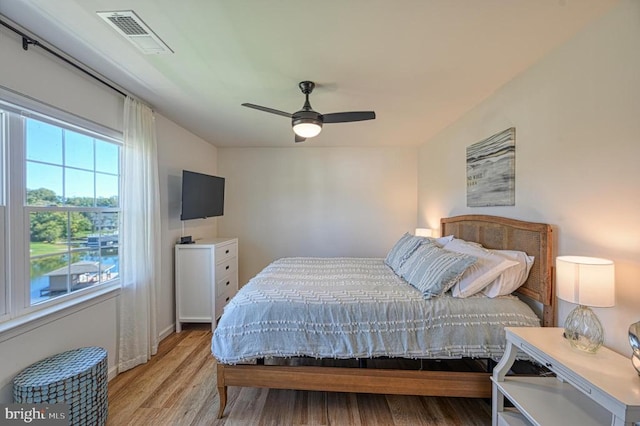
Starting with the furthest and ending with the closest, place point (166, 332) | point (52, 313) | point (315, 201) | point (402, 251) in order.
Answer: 1. point (315, 201)
2. point (166, 332)
3. point (402, 251)
4. point (52, 313)

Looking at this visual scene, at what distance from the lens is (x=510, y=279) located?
2029 millimetres

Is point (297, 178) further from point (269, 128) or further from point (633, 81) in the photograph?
point (633, 81)

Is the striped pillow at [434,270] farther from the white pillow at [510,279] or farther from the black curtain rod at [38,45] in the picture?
the black curtain rod at [38,45]

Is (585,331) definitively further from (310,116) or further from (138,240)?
(138,240)

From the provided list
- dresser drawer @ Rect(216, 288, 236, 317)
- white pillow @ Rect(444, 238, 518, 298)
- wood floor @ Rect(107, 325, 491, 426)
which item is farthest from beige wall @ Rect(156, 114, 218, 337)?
white pillow @ Rect(444, 238, 518, 298)

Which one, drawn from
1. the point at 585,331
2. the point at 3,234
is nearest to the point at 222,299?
the point at 3,234

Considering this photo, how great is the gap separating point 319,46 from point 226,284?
315 cm

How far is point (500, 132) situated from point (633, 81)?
1047 mm

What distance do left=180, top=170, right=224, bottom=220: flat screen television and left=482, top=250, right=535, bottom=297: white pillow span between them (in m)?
3.28

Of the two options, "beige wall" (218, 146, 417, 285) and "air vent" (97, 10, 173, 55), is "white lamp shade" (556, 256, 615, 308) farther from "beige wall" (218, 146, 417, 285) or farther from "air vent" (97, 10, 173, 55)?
"beige wall" (218, 146, 417, 285)

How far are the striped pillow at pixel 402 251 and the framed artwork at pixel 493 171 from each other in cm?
72

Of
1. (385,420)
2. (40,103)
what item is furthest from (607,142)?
(40,103)

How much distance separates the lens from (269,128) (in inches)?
144

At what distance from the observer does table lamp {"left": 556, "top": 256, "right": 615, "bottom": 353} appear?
1.35 metres
